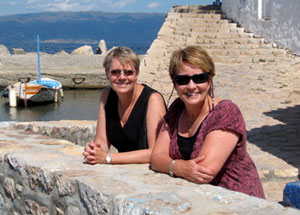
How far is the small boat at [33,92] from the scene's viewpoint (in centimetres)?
2250

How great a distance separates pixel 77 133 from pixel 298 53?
7.99 m

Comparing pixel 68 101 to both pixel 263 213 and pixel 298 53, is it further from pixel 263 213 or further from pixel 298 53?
pixel 263 213

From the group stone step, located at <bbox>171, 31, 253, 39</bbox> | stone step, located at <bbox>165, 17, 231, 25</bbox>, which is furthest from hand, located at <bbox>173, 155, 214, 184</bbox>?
stone step, located at <bbox>165, 17, 231, 25</bbox>

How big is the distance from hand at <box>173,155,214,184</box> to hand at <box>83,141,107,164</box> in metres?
0.66

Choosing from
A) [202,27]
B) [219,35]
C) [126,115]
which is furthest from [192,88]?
[202,27]

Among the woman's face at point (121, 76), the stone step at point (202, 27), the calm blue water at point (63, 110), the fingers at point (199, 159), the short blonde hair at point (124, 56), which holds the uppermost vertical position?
the short blonde hair at point (124, 56)

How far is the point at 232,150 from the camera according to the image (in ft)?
8.57

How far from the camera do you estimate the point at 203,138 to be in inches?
106

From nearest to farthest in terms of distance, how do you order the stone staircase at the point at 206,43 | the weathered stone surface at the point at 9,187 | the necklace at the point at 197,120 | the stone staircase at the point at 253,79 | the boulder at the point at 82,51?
the necklace at the point at 197,120
the weathered stone surface at the point at 9,187
the stone staircase at the point at 253,79
the stone staircase at the point at 206,43
the boulder at the point at 82,51

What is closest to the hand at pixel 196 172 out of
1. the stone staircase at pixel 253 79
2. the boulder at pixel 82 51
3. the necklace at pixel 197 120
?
the necklace at pixel 197 120

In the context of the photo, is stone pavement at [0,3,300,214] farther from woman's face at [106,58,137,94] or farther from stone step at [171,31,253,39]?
woman's face at [106,58,137,94]

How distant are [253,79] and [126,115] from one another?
7.63 m

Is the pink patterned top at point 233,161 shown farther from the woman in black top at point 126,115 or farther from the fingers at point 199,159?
the woman in black top at point 126,115

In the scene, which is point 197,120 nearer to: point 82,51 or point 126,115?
point 126,115
